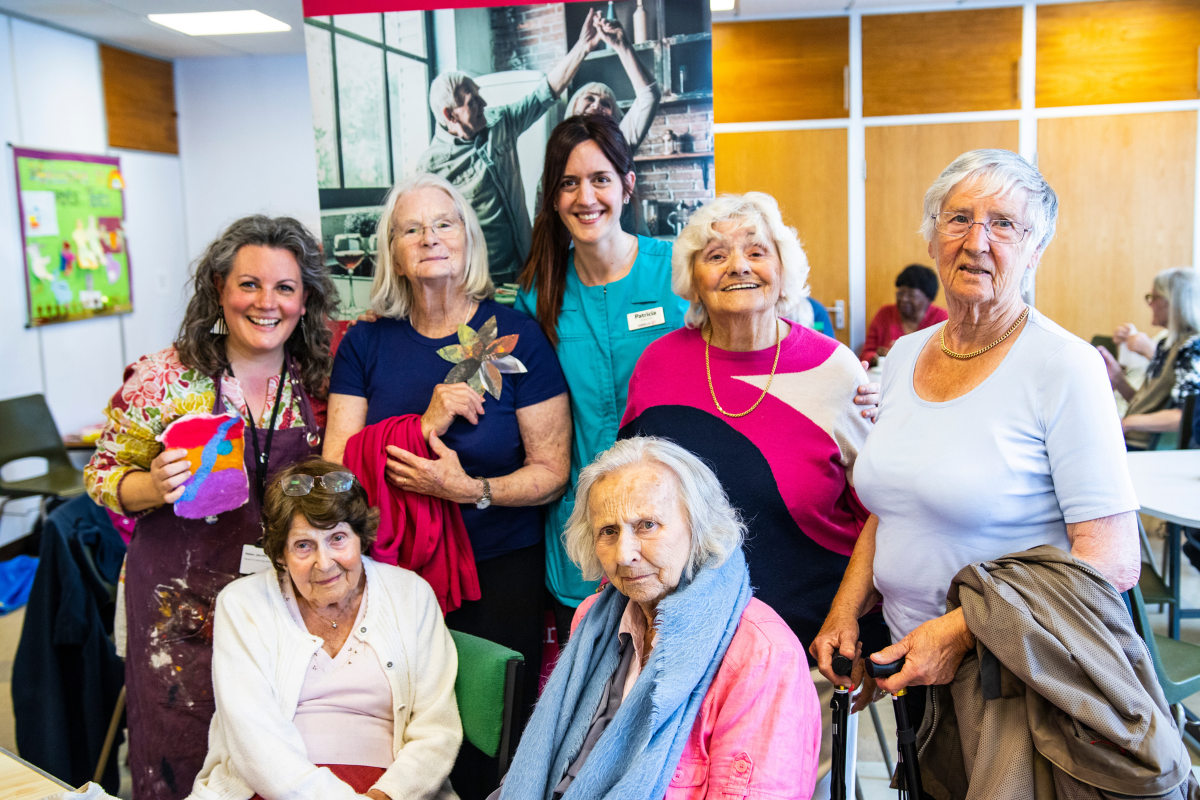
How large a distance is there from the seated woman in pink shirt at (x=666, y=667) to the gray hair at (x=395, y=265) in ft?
2.43

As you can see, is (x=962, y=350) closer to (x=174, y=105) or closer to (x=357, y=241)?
(x=357, y=241)

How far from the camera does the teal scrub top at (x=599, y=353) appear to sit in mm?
2252

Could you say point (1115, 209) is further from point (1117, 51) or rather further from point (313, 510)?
point (313, 510)

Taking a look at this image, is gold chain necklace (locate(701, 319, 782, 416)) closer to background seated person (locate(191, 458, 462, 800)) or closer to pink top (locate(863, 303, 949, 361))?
background seated person (locate(191, 458, 462, 800))

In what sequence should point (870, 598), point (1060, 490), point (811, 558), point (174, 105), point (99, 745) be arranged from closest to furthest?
point (1060, 490) < point (870, 598) < point (811, 558) < point (99, 745) < point (174, 105)

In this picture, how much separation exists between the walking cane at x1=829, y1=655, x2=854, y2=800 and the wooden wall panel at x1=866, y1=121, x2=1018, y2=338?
5.14 m

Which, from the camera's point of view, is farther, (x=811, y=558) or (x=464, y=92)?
(x=464, y=92)

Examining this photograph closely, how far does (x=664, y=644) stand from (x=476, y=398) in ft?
2.70

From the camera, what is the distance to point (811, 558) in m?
1.84

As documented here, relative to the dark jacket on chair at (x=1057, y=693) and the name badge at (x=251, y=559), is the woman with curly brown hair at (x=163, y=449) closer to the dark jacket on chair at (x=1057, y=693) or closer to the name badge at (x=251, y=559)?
the name badge at (x=251, y=559)

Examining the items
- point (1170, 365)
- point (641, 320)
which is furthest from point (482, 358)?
point (1170, 365)

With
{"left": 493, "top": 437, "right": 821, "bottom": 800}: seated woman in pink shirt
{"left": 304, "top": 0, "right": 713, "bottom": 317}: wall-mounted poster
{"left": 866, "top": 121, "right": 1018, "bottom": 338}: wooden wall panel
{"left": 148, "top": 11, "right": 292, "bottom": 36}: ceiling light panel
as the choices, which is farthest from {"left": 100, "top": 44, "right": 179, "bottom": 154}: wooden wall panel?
{"left": 493, "top": 437, "right": 821, "bottom": 800}: seated woman in pink shirt

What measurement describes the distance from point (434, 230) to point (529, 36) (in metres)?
0.84

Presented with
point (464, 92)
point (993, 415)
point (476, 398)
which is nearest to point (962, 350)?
point (993, 415)
